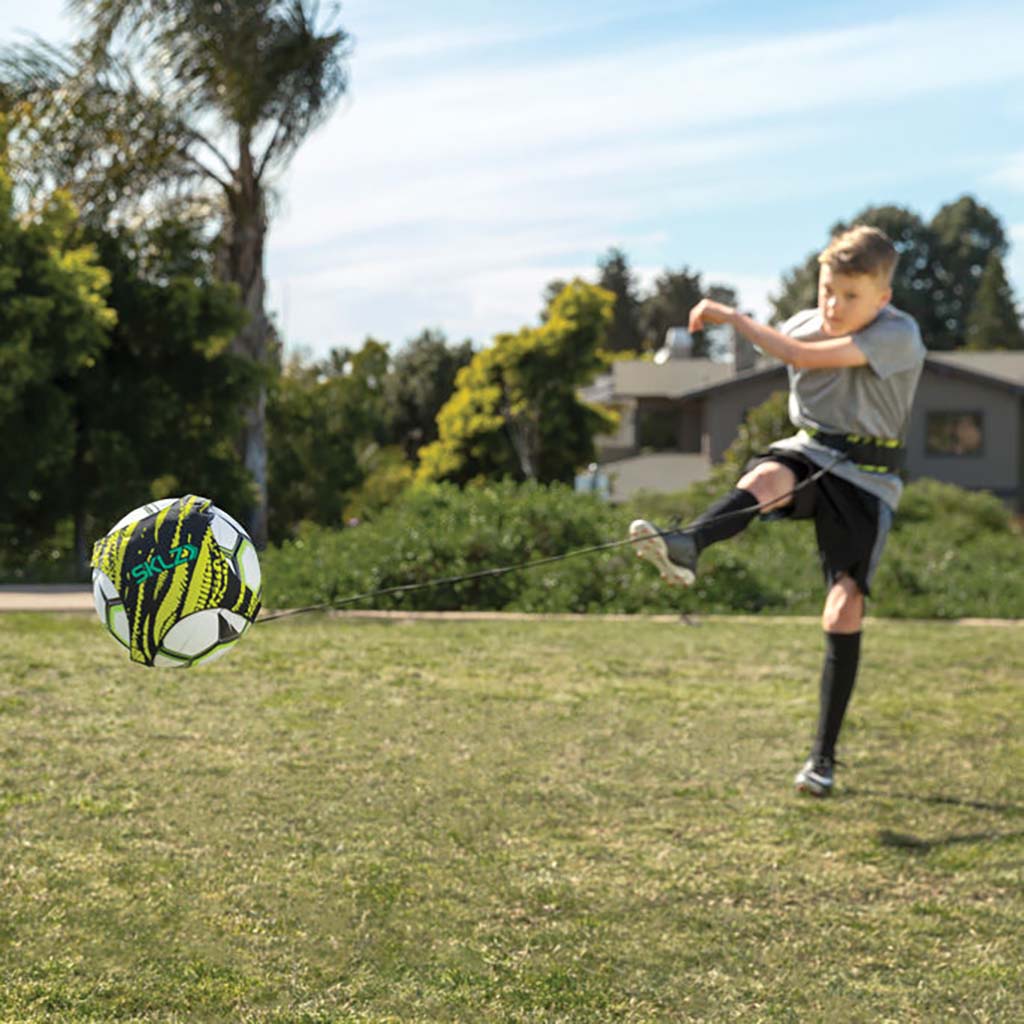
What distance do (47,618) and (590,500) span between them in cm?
534

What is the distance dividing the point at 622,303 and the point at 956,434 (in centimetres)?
3799

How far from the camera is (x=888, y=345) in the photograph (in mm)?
5023

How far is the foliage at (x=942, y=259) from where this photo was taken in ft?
224

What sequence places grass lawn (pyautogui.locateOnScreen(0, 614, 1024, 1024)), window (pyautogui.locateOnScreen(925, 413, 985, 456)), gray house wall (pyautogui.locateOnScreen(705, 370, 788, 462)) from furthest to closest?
1. window (pyautogui.locateOnScreen(925, 413, 985, 456))
2. gray house wall (pyautogui.locateOnScreen(705, 370, 788, 462))
3. grass lawn (pyautogui.locateOnScreen(0, 614, 1024, 1024))

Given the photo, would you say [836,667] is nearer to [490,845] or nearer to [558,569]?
[490,845]

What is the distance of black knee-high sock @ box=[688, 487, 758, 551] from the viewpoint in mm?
4766

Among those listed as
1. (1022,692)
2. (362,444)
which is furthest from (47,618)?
(362,444)

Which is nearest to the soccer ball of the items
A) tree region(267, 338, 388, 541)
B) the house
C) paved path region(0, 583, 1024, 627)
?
paved path region(0, 583, 1024, 627)

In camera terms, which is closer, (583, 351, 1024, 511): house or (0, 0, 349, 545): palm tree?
(0, 0, 349, 545): palm tree

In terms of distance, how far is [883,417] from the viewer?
5125 mm

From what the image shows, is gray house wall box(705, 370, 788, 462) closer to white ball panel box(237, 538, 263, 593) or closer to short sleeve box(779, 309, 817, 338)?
short sleeve box(779, 309, 817, 338)

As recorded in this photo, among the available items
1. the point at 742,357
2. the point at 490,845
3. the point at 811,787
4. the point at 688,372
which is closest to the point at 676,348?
the point at 688,372

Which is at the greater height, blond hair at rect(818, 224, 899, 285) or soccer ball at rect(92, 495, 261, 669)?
blond hair at rect(818, 224, 899, 285)

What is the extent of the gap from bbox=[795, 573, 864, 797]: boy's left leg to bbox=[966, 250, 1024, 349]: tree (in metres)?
58.6
